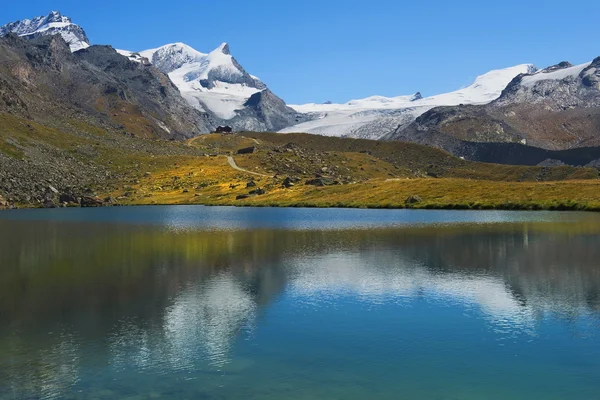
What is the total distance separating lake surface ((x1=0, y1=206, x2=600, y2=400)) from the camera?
72.4ft

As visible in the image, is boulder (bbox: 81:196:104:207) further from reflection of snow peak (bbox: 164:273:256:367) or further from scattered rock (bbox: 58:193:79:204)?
reflection of snow peak (bbox: 164:273:256:367)

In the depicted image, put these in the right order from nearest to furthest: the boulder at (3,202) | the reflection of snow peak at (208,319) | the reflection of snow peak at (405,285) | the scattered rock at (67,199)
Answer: the reflection of snow peak at (208,319) → the reflection of snow peak at (405,285) → the boulder at (3,202) → the scattered rock at (67,199)

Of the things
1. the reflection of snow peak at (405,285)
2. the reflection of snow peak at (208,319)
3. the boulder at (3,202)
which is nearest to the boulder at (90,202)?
the boulder at (3,202)

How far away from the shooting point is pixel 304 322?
31281mm

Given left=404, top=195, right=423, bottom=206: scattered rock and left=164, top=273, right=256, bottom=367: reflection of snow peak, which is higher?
left=404, top=195, right=423, bottom=206: scattered rock

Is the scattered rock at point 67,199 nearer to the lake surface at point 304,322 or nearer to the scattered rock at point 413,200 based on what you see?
the scattered rock at point 413,200

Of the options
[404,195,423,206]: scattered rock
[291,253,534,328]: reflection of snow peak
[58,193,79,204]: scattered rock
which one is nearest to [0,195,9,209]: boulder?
[58,193,79,204]: scattered rock

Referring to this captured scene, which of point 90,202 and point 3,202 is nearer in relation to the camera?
point 3,202

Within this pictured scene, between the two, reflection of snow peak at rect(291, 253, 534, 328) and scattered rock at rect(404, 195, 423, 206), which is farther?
scattered rock at rect(404, 195, 423, 206)

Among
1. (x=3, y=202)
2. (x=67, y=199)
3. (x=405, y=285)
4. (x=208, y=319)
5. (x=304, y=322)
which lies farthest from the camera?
(x=67, y=199)

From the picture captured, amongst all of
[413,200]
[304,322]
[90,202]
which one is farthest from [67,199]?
[304,322]

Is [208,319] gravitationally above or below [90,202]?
below

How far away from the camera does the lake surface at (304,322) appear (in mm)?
22062

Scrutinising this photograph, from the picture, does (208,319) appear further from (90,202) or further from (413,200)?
(90,202)
